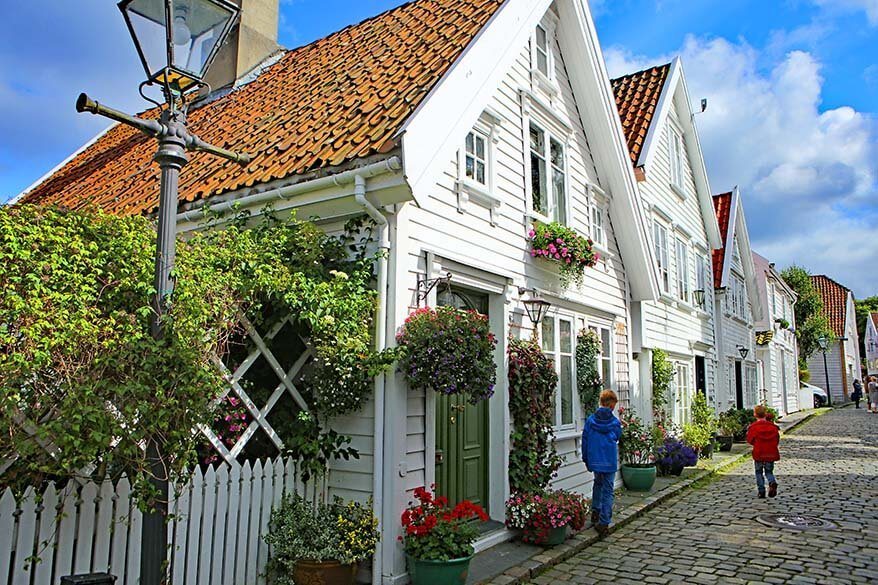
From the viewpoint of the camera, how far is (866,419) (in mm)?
28062

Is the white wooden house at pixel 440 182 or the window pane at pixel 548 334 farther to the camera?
the window pane at pixel 548 334

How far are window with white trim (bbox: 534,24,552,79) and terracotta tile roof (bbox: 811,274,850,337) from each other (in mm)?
47116

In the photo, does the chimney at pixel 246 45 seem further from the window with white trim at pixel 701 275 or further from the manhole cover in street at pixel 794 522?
the window with white trim at pixel 701 275

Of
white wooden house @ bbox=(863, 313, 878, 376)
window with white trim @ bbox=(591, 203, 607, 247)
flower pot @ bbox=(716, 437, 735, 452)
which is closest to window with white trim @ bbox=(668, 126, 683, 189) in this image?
window with white trim @ bbox=(591, 203, 607, 247)

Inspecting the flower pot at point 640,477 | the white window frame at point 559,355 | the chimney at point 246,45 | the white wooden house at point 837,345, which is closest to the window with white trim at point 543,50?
the white window frame at point 559,355

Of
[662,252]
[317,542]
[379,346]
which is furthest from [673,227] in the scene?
[317,542]

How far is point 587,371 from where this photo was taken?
9727 millimetres

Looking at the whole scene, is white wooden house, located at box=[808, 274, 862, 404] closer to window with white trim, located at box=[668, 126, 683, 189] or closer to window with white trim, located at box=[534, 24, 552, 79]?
window with white trim, located at box=[668, 126, 683, 189]

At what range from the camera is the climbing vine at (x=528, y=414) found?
788cm

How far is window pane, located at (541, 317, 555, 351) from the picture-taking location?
902cm

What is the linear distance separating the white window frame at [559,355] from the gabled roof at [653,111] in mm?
5430

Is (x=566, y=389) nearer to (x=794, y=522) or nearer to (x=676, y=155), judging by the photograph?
(x=794, y=522)

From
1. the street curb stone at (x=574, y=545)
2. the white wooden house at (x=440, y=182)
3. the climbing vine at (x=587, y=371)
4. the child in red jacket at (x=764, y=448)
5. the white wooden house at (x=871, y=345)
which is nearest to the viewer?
the white wooden house at (x=440, y=182)

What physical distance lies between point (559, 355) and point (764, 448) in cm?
371
